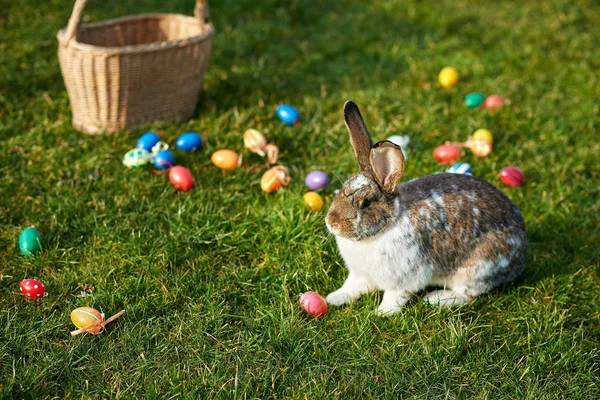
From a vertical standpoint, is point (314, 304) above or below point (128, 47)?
below

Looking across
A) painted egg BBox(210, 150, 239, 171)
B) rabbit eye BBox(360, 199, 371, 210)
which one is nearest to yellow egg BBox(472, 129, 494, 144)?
painted egg BBox(210, 150, 239, 171)

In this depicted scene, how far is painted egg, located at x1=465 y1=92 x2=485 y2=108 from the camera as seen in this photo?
4883mm

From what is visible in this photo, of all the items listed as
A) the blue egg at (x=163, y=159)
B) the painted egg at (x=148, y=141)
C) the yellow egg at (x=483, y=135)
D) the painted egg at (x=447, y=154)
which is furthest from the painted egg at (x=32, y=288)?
the yellow egg at (x=483, y=135)

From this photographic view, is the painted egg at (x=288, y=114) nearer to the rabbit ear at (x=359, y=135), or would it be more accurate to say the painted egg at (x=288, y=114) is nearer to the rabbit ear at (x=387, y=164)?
the rabbit ear at (x=359, y=135)

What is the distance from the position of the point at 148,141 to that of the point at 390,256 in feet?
6.09

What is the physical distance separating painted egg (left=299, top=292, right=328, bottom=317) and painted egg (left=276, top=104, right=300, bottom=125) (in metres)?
1.81

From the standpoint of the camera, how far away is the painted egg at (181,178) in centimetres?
371

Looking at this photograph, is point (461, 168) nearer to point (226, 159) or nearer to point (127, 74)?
point (226, 159)

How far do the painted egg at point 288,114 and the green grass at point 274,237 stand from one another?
0.08 metres

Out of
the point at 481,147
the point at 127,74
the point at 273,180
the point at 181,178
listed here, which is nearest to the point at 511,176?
the point at 481,147

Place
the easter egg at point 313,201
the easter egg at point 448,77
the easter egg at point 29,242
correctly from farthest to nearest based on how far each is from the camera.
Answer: the easter egg at point 448,77
the easter egg at point 313,201
the easter egg at point 29,242

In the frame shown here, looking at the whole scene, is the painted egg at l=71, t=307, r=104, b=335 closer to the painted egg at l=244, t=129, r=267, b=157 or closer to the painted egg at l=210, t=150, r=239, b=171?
the painted egg at l=210, t=150, r=239, b=171

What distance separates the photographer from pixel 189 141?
409cm

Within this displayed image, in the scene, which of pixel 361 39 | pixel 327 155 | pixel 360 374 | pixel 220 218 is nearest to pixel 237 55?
pixel 361 39
